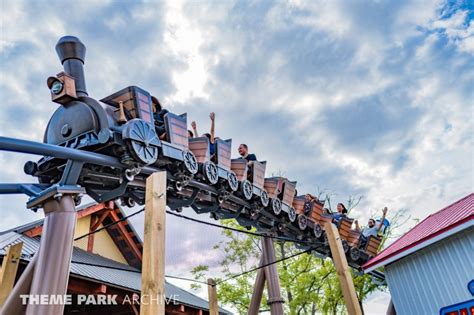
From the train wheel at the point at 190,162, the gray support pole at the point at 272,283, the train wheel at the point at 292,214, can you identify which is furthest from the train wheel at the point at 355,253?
the train wheel at the point at 190,162

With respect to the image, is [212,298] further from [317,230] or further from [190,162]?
[190,162]

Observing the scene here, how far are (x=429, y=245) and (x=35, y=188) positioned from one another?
501 cm

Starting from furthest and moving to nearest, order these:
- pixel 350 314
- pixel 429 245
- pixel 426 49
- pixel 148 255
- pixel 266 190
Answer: pixel 426 49
pixel 266 190
pixel 429 245
pixel 350 314
pixel 148 255

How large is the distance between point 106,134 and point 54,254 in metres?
1.18

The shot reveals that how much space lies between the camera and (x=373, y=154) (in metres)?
12.6

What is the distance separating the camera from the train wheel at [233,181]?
5064mm

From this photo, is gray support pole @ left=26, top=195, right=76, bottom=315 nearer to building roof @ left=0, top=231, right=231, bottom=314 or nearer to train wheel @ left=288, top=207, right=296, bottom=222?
building roof @ left=0, top=231, right=231, bottom=314

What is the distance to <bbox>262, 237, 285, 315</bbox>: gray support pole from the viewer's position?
586cm

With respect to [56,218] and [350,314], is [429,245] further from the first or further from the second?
[56,218]

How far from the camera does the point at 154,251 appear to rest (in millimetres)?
2664

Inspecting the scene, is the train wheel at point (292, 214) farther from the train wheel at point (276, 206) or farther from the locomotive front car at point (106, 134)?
the locomotive front car at point (106, 134)

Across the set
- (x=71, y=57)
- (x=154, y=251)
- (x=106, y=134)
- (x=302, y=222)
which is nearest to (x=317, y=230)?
(x=302, y=222)

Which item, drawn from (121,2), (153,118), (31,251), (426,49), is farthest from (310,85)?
(31,251)

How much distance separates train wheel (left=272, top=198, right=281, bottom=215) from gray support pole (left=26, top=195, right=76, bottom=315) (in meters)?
3.34
